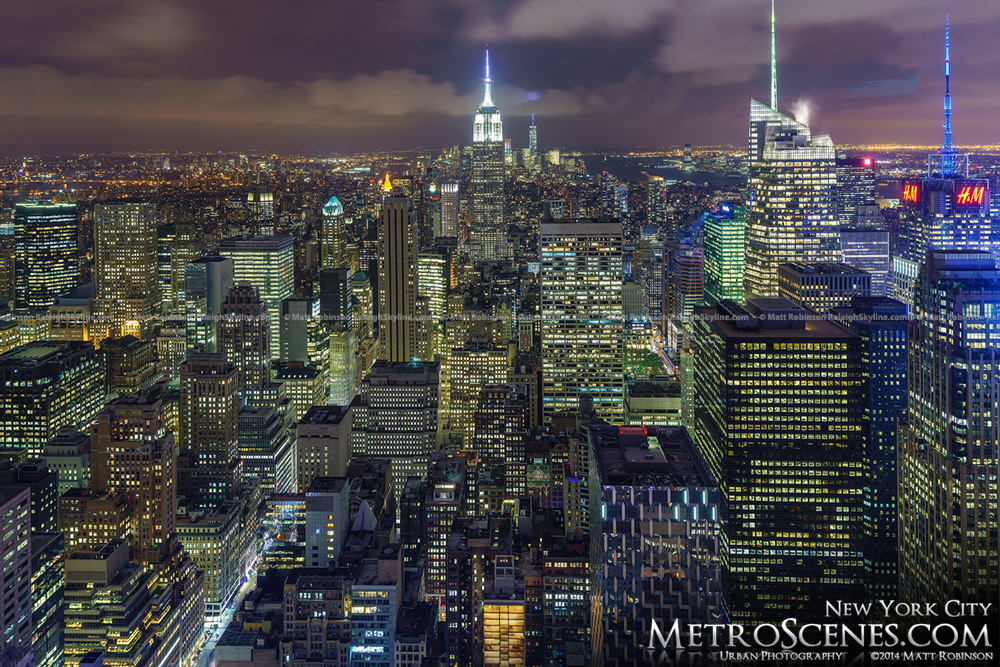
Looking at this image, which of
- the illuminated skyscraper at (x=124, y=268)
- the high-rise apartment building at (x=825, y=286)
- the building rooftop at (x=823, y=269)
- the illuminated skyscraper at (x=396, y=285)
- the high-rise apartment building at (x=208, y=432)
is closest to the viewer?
the high-rise apartment building at (x=825, y=286)

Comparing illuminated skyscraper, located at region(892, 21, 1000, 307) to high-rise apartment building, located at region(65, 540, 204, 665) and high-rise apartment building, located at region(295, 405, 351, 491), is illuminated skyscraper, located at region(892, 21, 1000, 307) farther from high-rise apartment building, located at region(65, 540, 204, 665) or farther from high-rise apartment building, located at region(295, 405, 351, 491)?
Result: high-rise apartment building, located at region(65, 540, 204, 665)

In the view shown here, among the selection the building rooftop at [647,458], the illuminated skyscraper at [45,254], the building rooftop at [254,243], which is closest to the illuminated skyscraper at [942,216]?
the building rooftop at [647,458]

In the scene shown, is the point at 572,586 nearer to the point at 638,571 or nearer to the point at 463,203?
the point at 638,571

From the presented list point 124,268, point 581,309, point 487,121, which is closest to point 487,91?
point 487,121

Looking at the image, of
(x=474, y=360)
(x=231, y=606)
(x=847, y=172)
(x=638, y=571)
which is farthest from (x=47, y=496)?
(x=847, y=172)

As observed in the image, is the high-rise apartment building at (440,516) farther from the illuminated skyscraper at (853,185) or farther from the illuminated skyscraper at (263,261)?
the illuminated skyscraper at (263,261)

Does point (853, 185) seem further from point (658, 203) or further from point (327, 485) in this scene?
point (327, 485)
